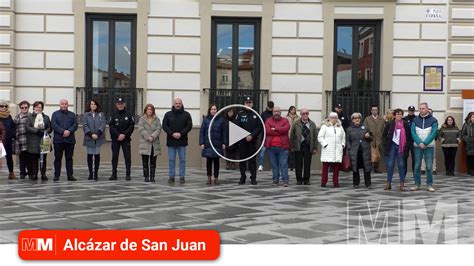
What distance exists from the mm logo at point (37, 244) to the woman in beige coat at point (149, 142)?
7.56 meters

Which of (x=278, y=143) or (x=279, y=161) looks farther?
(x=279, y=161)

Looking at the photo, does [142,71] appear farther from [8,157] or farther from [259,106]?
[8,157]

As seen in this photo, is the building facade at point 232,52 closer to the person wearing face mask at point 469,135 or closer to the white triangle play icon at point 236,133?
the person wearing face mask at point 469,135

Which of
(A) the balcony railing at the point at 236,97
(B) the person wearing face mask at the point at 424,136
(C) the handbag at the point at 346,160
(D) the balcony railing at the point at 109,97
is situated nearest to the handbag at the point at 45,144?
(D) the balcony railing at the point at 109,97

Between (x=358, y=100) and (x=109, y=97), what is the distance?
6.98 m

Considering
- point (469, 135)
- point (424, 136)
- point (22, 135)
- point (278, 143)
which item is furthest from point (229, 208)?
point (469, 135)

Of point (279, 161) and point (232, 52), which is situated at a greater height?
point (232, 52)

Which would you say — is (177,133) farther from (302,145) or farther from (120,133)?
(302,145)

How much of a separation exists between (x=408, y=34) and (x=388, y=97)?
1.82m

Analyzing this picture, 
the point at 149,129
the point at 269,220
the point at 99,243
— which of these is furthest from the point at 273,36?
the point at 99,243

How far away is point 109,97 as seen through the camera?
17.0m

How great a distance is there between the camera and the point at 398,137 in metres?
13.2

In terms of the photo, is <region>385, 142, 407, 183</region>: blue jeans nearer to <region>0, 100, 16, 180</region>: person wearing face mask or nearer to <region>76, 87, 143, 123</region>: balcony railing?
<region>76, 87, 143, 123</region>: balcony railing
